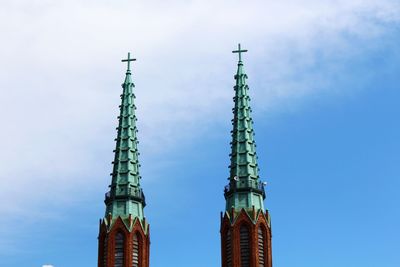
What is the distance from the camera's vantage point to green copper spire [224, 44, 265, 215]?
10119 centimetres

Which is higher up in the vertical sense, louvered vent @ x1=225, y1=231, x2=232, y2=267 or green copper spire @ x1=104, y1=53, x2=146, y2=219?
green copper spire @ x1=104, y1=53, x2=146, y2=219

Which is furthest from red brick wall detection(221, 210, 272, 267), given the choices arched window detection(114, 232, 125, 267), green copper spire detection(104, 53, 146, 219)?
arched window detection(114, 232, 125, 267)

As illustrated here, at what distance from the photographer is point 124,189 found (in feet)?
334

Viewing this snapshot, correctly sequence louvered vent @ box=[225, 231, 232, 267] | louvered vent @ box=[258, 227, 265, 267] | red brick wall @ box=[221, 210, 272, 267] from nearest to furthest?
red brick wall @ box=[221, 210, 272, 267]
louvered vent @ box=[258, 227, 265, 267]
louvered vent @ box=[225, 231, 232, 267]

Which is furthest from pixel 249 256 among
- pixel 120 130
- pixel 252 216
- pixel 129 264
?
pixel 120 130

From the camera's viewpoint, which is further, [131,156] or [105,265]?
[131,156]

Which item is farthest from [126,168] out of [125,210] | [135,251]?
[135,251]

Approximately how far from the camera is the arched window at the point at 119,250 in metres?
97.0

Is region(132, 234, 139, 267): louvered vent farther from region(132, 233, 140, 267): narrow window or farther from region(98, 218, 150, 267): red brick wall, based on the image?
region(98, 218, 150, 267): red brick wall

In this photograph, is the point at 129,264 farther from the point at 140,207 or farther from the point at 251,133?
the point at 251,133

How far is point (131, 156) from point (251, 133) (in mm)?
13021

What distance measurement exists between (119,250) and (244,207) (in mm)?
13325

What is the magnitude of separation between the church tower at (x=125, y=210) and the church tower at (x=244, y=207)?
8491 millimetres

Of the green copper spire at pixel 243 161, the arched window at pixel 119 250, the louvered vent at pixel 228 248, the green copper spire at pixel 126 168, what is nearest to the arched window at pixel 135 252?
the arched window at pixel 119 250
